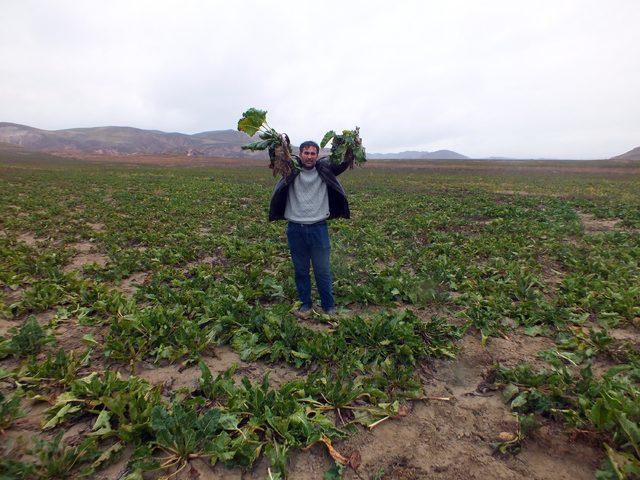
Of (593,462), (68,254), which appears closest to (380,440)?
(593,462)

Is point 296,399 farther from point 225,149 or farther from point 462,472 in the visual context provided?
point 225,149

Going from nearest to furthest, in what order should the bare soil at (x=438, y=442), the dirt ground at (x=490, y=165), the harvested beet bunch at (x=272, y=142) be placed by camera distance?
the bare soil at (x=438, y=442) < the harvested beet bunch at (x=272, y=142) < the dirt ground at (x=490, y=165)

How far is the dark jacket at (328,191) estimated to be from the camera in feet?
17.3

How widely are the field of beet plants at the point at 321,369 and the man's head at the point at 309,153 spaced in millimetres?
2368

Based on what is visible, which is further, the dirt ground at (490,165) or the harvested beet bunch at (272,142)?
the dirt ground at (490,165)

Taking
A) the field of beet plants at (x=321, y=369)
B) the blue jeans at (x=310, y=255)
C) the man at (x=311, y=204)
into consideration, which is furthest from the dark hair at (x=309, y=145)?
the field of beet plants at (x=321, y=369)

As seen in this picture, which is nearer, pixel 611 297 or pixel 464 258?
pixel 611 297

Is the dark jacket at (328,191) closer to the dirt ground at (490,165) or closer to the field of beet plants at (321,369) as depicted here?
the field of beet plants at (321,369)

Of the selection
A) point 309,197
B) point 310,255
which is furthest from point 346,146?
point 310,255

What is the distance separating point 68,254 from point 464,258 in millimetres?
10155

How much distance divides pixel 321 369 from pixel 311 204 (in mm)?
2449

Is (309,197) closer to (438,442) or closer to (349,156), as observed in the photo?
(349,156)

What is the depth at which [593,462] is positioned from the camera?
289 cm

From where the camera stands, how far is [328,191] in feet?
17.9
